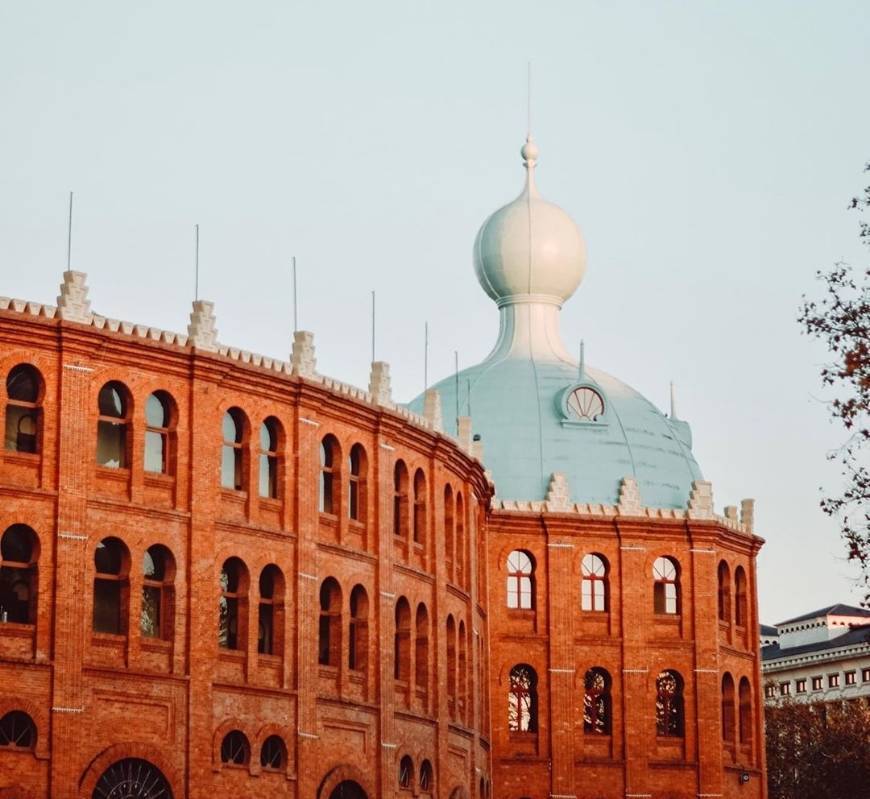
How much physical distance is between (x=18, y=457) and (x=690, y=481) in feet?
121

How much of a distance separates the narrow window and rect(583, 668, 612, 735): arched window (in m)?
21.1

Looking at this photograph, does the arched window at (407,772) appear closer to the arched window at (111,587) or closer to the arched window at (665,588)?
the arched window at (111,587)

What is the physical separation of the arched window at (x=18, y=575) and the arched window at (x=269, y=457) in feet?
26.2

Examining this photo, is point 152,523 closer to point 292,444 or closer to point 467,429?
point 292,444

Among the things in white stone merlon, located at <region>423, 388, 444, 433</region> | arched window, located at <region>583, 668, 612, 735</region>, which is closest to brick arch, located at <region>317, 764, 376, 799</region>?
white stone merlon, located at <region>423, 388, 444, 433</region>

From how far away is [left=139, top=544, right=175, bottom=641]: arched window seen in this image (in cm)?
5947

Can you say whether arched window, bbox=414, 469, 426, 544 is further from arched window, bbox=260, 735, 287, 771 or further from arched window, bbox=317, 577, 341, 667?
arched window, bbox=260, 735, 287, 771

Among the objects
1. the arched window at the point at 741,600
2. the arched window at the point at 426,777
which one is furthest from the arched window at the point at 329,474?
the arched window at the point at 741,600

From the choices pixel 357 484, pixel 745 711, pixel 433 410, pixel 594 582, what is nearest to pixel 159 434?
pixel 357 484

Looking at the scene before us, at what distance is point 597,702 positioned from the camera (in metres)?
84.4

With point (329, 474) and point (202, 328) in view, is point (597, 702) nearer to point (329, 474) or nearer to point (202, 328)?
point (329, 474)

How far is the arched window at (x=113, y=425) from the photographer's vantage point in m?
59.0

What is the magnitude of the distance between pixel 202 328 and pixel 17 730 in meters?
11.4

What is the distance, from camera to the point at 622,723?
83688 mm
